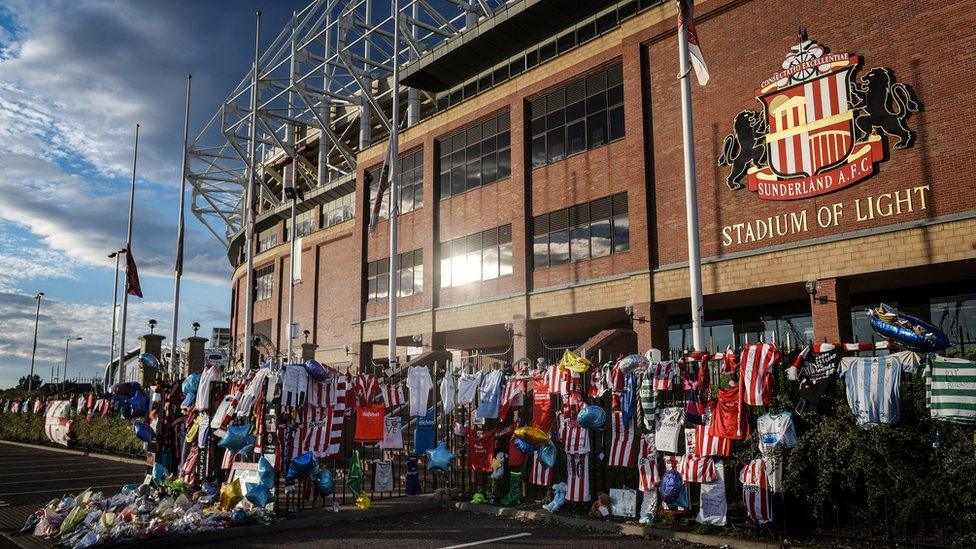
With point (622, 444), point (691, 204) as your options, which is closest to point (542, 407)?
point (622, 444)

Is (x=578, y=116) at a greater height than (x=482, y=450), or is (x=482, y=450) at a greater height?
(x=578, y=116)

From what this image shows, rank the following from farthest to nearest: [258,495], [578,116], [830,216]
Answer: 1. [578,116]
2. [830,216]
3. [258,495]

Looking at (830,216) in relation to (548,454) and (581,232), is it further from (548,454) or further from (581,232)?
(548,454)

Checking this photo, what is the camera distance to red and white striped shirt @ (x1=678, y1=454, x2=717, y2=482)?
10.5m

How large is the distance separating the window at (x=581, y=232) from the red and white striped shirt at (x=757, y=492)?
1432 centimetres

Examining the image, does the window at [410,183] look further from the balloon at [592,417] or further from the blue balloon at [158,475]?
the balloon at [592,417]

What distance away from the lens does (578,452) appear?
480 inches

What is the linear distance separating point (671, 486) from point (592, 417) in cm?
180

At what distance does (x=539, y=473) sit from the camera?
42.7 ft

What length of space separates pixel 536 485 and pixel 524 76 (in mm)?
18684

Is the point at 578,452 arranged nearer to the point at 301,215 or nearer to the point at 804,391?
the point at 804,391

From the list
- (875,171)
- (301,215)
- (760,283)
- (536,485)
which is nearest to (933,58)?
(875,171)

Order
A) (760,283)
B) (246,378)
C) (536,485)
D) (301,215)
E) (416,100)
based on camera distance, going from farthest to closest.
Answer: (301,215) < (416,100) < (760,283) < (246,378) < (536,485)

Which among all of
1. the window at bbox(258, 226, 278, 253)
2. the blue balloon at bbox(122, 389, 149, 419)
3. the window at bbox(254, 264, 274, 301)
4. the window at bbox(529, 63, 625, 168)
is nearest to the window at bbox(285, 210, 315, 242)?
the window at bbox(258, 226, 278, 253)
